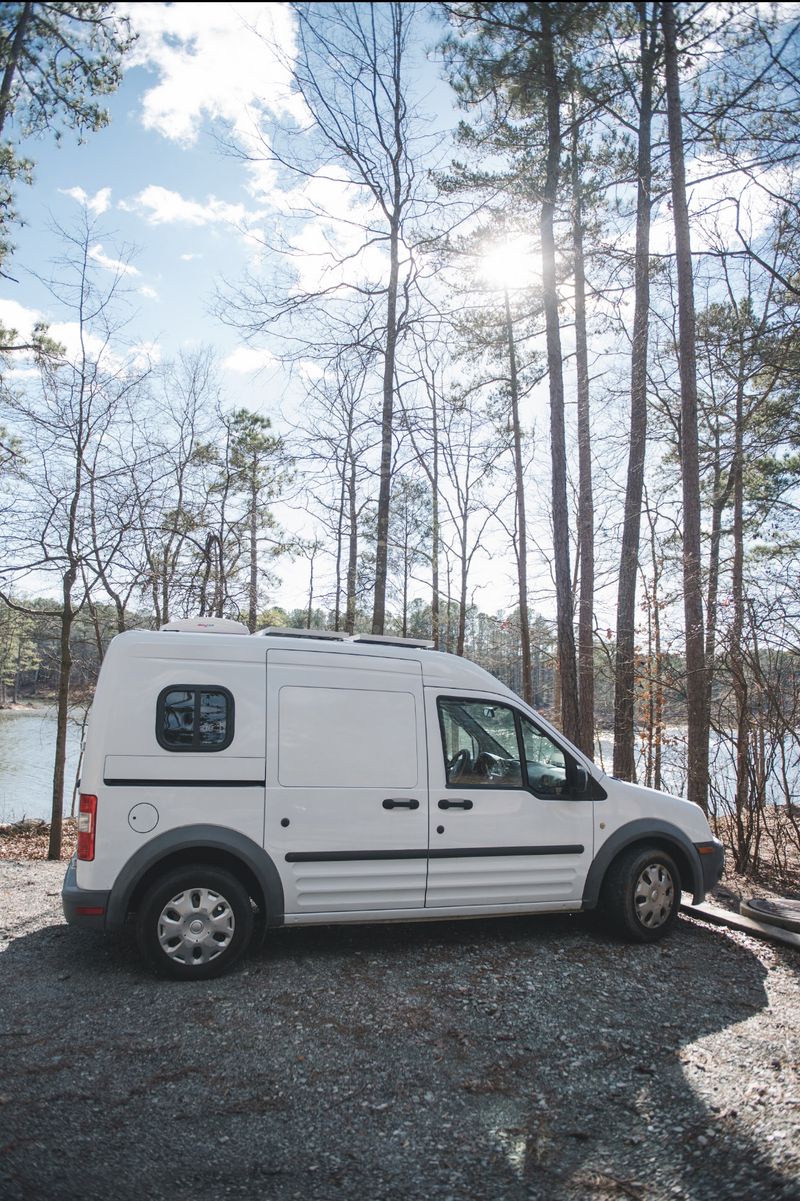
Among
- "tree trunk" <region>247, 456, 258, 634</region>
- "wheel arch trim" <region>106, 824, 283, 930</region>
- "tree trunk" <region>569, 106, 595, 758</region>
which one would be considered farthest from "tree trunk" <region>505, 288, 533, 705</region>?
"wheel arch trim" <region>106, 824, 283, 930</region>

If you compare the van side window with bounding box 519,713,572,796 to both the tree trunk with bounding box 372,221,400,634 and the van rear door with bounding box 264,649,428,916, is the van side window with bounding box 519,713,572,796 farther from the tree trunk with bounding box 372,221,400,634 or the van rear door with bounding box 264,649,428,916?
the tree trunk with bounding box 372,221,400,634

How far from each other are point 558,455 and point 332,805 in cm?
732

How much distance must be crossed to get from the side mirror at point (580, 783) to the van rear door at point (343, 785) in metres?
1.13

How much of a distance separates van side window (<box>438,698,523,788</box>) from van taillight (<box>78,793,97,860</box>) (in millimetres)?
2238

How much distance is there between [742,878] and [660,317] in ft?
29.7

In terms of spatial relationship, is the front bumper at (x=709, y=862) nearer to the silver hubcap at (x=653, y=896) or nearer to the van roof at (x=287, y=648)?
the silver hubcap at (x=653, y=896)

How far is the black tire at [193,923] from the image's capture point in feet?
14.1

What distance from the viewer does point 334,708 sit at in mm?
4871

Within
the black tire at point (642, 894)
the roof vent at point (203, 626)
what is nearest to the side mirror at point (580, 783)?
the black tire at point (642, 894)

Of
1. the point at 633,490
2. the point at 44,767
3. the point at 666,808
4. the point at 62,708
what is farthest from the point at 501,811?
the point at 44,767

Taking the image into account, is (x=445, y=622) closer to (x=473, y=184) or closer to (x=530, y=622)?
(x=530, y=622)

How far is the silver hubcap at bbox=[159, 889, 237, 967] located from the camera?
14.3ft

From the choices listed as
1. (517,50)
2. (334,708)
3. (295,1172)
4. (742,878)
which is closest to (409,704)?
A: (334,708)

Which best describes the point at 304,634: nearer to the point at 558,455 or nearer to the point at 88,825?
the point at 88,825
